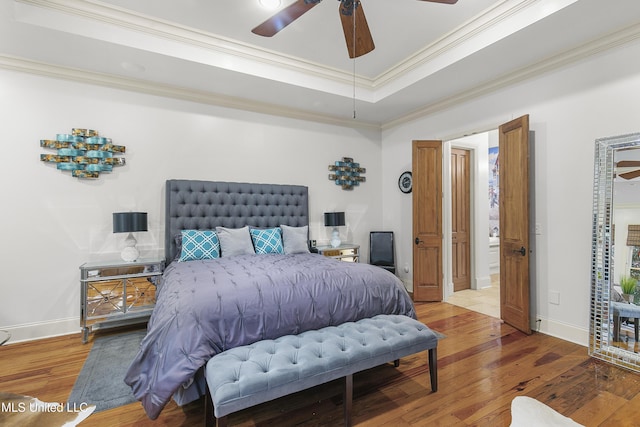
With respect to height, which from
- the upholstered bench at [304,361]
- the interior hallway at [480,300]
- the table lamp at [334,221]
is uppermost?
the table lamp at [334,221]

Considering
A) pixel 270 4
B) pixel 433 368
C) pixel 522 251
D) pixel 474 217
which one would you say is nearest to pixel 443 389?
pixel 433 368

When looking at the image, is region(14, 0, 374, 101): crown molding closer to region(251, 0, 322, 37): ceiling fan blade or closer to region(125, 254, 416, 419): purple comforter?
region(251, 0, 322, 37): ceiling fan blade

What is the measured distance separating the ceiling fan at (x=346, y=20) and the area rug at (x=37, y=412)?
9.73 ft

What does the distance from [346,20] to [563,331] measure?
364 cm

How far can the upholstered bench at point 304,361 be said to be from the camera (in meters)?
1.54

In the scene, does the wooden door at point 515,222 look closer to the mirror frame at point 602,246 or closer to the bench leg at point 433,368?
the mirror frame at point 602,246

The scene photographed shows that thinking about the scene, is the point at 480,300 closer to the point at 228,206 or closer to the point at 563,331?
the point at 563,331

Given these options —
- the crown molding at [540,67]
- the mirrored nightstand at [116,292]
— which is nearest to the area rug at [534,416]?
the crown molding at [540,67]

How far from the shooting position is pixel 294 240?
4.06 meters

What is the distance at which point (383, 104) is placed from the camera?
14.9 ft

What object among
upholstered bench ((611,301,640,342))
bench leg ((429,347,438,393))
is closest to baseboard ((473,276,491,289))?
upholstered bench ((611,301,640,342))

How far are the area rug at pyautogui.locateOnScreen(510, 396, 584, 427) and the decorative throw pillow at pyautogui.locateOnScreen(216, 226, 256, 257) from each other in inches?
113

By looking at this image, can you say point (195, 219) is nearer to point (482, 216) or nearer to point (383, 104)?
point (383, 104)

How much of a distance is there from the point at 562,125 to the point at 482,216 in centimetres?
239
